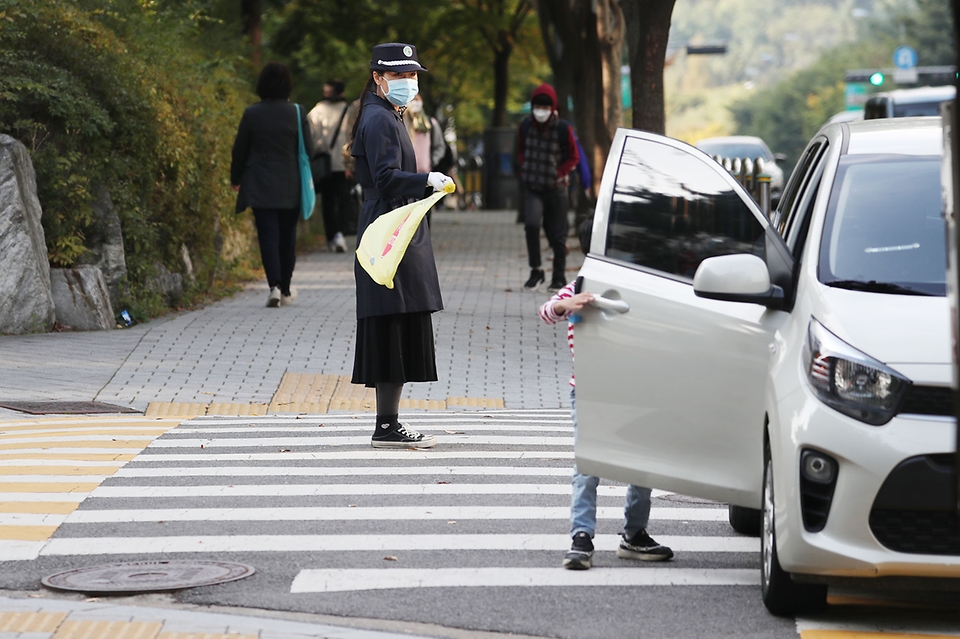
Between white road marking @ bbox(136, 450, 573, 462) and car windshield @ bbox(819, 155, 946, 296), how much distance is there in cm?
307

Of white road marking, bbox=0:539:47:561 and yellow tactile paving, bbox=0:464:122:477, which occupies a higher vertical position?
white road marking, bbox=0:539:47:561

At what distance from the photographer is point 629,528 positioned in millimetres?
6090

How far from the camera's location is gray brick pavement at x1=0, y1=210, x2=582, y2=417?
10.8 meters

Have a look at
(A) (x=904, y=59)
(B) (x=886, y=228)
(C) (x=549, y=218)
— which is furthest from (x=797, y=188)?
(A) (x=904, y=59)

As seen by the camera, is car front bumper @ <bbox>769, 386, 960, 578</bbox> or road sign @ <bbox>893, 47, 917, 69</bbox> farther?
road sign @ <bbox>893, 47, 917, 69</bbox>

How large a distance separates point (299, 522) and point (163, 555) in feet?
2.46

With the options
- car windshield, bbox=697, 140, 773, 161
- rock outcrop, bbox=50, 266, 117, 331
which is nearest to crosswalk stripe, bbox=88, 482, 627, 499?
rock outcrop, bbox=50, 266, 117, 331

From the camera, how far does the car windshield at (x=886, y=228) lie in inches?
207

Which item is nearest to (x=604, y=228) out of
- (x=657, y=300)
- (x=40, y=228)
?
(x=657, y=300)

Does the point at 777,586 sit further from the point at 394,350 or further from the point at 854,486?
the point at 394,350

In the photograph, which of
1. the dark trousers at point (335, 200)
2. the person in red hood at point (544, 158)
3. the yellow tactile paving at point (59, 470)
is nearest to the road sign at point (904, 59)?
the dark trousers at point (335, 200)

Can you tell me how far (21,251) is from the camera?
1258 centimetres

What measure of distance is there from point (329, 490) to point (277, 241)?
738 centimetres

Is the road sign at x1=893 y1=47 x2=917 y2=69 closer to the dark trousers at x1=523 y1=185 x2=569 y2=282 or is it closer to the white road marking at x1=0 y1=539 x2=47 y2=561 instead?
the dark trousers at x1=523 y1=185 x2=569 y2=282
